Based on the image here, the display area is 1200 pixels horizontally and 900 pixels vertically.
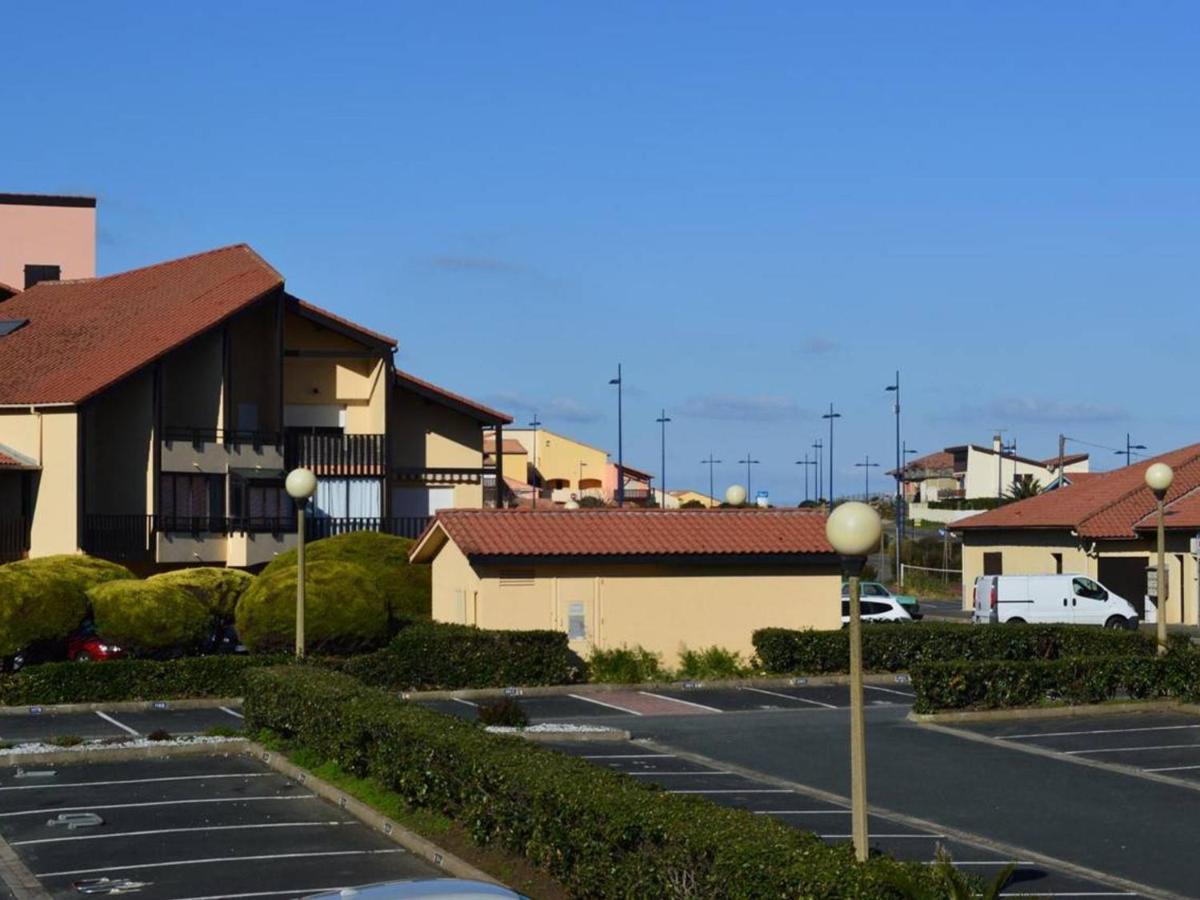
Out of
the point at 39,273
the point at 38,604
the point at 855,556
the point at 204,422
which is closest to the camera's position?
the point at 855,556

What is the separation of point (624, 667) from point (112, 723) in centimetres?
1036

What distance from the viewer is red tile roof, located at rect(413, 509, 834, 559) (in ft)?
115

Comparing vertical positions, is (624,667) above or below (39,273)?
below

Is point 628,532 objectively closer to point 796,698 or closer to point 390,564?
point 796,698

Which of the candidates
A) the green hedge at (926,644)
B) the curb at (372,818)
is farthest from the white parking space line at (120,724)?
the green hedge at (926,644)

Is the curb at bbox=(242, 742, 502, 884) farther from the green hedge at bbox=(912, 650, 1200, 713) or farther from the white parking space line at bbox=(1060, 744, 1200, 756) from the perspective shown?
the green hedge at bbox=(912, 650, 1200, 713)

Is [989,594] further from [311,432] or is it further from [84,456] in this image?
[84,456]

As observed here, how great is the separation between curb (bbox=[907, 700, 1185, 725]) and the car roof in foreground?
62.5ft

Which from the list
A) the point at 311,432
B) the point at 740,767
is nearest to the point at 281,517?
the point at 311,432

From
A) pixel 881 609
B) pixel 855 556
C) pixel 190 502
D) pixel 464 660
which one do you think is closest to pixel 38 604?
pixel 464 660

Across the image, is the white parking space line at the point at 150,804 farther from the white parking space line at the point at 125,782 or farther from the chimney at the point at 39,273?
the chimney at the point at 39,273

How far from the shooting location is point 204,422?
4853 centimetres

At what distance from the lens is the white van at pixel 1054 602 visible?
49438 millimetres

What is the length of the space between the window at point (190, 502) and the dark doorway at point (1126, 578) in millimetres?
27590
